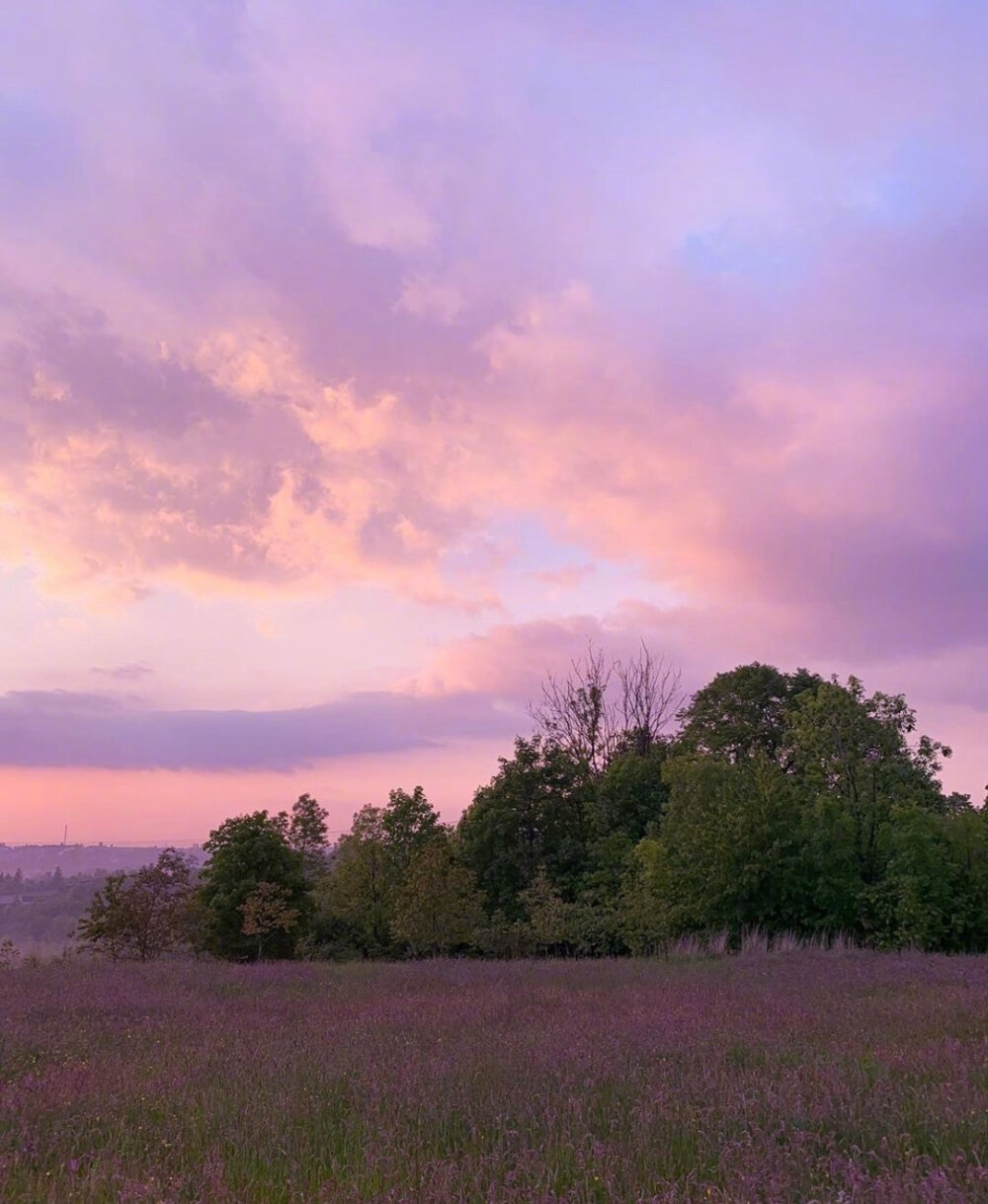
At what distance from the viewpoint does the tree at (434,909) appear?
32969 mm

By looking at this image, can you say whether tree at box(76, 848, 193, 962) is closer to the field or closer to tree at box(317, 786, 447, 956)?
tree at box(317, 786, 447, 956)

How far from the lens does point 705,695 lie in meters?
50.2

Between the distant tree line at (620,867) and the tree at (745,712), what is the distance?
7.87 ft

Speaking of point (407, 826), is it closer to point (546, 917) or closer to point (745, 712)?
point (546, 917)

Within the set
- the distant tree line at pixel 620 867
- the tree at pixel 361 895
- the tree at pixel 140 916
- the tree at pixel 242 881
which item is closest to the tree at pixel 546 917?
the distant tree line at pixel 620 867

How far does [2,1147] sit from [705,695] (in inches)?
1836

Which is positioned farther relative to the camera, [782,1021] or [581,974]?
[581,974]

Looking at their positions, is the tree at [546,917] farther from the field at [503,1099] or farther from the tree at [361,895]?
the field at [503,1099]

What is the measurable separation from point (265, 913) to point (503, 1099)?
88.2 feet

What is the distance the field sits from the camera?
539 centimetres

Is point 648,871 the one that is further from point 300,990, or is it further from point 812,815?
point 300,990

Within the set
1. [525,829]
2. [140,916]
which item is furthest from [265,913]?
[525,829]

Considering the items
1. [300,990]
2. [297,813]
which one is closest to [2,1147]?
[300,990]

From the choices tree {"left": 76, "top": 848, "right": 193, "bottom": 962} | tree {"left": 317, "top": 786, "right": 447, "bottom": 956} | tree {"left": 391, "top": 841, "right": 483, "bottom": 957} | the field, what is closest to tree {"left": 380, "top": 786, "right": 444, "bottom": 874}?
tree {"left": 317, "top": 786, "right": 447, "bottom": 956}
